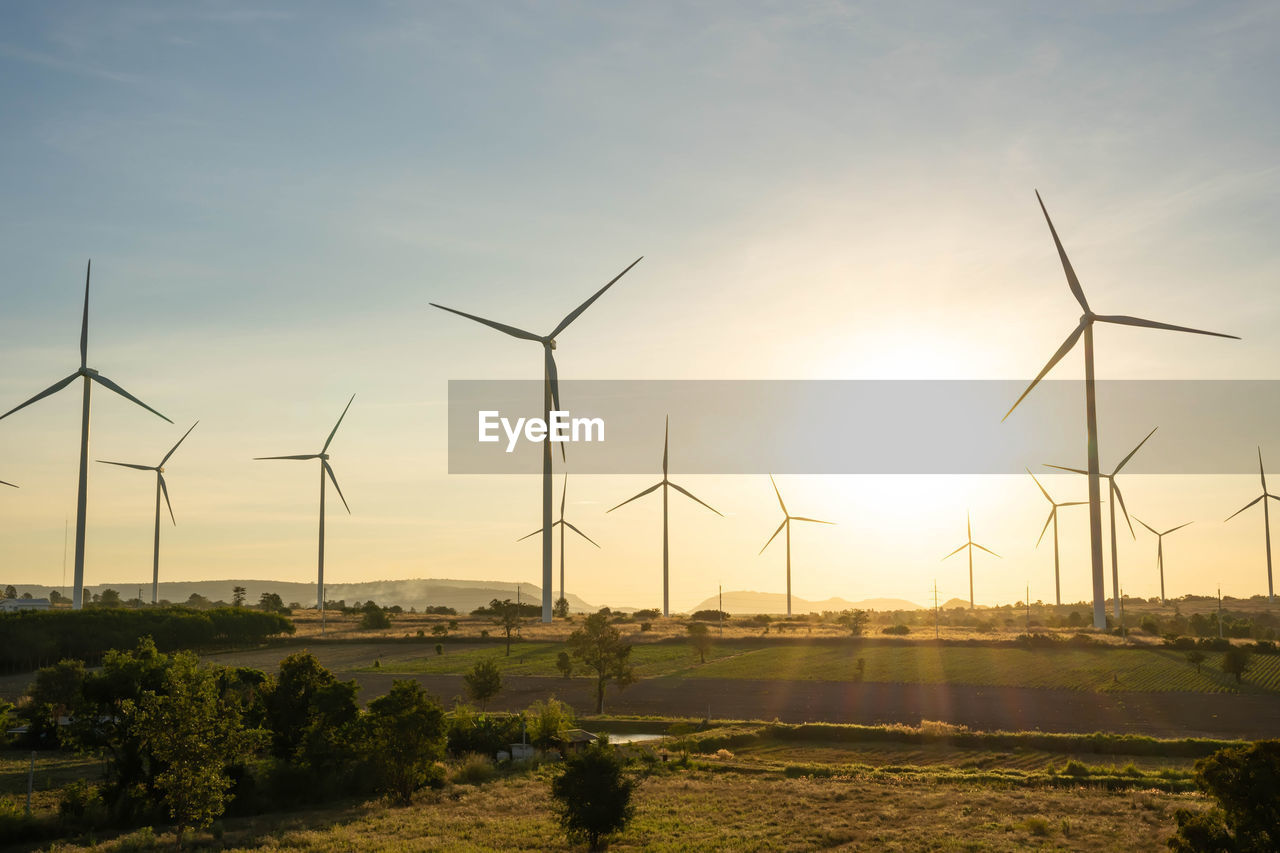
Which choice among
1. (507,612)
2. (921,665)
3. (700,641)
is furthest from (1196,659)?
(507,612)

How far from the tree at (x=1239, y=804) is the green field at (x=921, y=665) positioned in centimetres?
8244

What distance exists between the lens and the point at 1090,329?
13875 cm

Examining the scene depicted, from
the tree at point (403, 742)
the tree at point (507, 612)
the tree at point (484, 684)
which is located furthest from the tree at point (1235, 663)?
the tree at point (403, 742)

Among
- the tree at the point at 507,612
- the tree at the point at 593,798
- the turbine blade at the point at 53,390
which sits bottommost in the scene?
the tree at the point at 593,798

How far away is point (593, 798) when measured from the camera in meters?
47.5

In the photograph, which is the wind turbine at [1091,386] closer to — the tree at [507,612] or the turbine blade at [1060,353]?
the turbine blade at [1060,353]

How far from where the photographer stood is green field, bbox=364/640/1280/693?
117m

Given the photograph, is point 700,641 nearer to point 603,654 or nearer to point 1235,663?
point 603,654

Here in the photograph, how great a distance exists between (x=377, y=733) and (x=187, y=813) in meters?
14.7

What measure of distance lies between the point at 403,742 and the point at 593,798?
646 inches

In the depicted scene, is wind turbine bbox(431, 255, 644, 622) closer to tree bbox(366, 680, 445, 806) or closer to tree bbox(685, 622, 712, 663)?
tree bbox(685, 622, 712, 663)

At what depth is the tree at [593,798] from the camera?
47.1 meters

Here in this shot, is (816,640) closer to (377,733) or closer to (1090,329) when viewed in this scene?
(1090,329)

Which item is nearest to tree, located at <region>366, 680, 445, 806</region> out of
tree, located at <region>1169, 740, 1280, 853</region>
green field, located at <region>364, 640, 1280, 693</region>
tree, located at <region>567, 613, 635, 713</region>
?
tree, located at <region>1169, 740, 1280, 853</region>
